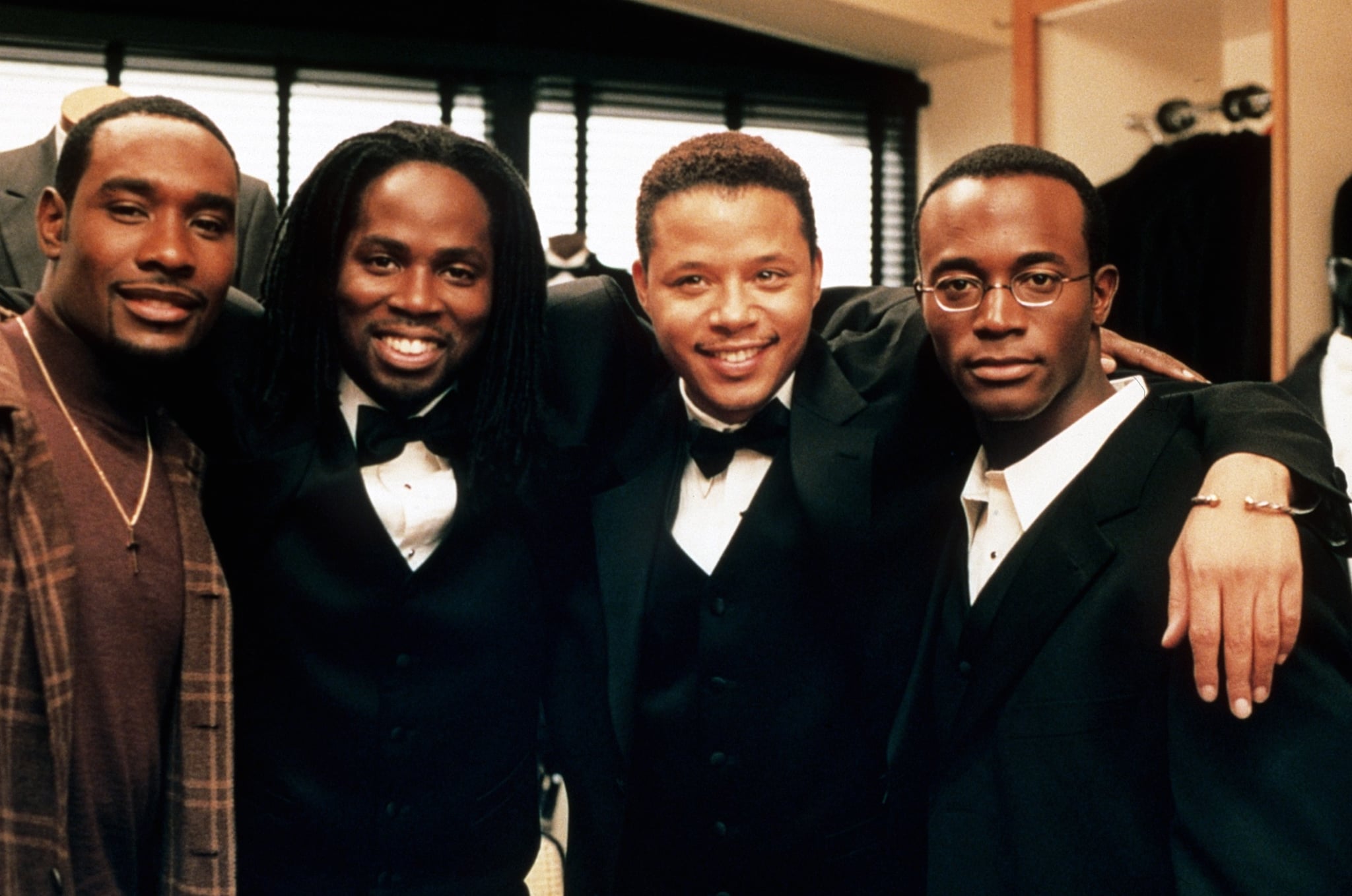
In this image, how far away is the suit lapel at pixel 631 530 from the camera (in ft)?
5.38

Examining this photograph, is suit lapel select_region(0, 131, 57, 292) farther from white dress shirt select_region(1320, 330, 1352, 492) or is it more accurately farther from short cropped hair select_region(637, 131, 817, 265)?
white dress shirt select_region(1320, 330, 1352, 492)

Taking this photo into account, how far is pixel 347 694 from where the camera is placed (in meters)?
1.62

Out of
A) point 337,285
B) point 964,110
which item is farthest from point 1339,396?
point 964,110

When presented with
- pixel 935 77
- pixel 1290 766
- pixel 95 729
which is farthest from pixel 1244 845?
pixel 935 77

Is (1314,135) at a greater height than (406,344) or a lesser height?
greater

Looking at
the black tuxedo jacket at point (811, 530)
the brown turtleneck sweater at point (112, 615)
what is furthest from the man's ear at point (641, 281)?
the brown turtleneck sweater at point (112, 615)

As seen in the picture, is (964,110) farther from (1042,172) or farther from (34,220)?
(34,220)

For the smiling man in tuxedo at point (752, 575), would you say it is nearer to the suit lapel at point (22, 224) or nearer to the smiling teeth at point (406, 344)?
the smiling teeth at point (406, 344)

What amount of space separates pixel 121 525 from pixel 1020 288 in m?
1.16

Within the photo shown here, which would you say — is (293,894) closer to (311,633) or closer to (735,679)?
(311,633)

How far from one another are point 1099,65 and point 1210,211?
623mm

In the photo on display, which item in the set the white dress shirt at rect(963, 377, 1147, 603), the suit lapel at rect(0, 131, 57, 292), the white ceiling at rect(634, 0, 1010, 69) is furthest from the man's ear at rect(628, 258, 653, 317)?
the white ceiling at rect(634, 0, 1010, 69)

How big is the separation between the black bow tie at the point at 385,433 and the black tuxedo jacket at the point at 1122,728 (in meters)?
0.77

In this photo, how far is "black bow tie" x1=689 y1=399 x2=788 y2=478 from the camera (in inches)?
66.3
